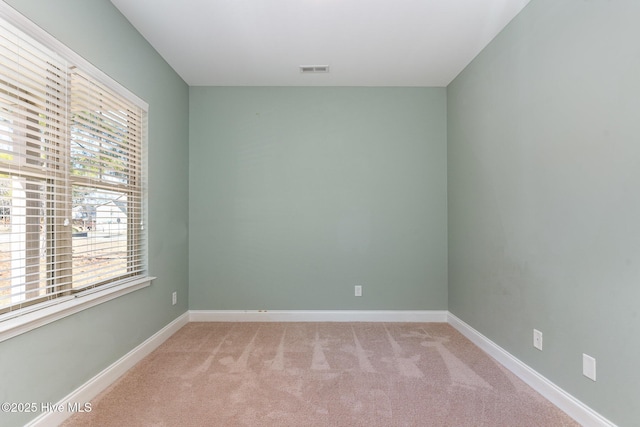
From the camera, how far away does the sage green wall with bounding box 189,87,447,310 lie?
3.44 m

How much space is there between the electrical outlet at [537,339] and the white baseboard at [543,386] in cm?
18

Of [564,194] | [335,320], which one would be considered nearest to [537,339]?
[564,194]

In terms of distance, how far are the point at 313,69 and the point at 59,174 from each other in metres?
2.30

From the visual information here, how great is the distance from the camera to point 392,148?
3.46 meters

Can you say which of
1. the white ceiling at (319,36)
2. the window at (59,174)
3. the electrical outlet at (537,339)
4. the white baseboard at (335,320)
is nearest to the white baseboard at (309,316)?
the white baseboard at (335,320)

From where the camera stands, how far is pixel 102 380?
2.03 meters

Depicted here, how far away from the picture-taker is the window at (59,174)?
1.49 metres

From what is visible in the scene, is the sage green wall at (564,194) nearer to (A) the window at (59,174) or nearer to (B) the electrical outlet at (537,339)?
(B) the electrical outlet at (537,339)

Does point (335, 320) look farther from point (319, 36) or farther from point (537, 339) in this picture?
point (319, 36)

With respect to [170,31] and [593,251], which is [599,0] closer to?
[593,251]

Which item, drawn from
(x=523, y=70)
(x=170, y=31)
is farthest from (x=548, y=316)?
(x=170, y=31)

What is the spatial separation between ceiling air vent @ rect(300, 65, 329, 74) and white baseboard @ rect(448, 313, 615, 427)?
291 cm

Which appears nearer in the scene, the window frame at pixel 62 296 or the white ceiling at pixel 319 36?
the window frame at pixel 62 296

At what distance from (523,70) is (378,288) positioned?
240 cm
